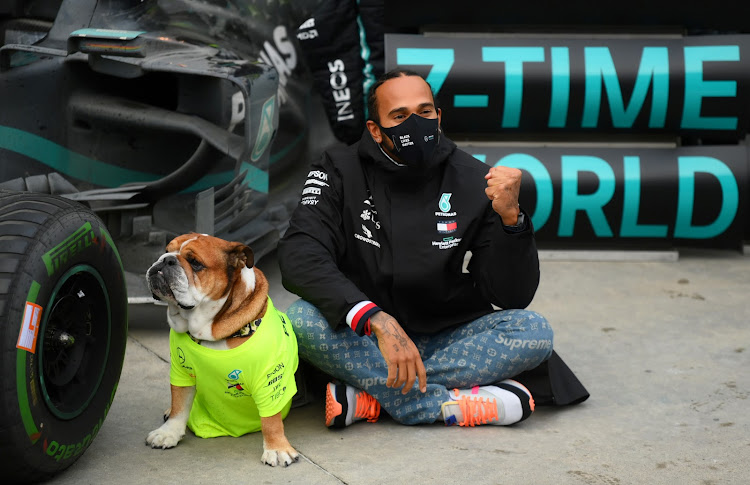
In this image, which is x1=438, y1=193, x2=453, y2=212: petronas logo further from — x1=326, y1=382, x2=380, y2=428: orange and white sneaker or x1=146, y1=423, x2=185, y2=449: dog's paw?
x1=146, y1=423, x2=185, y2=449: dog's paw

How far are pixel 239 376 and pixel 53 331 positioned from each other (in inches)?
22.1

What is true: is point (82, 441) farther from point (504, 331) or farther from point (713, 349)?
point (713, 349)

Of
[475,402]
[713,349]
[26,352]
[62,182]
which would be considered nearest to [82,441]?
[26,352]

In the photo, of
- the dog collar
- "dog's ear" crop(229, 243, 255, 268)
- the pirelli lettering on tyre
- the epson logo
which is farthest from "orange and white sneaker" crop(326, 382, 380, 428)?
the epson logo

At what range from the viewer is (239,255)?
9.71 ft

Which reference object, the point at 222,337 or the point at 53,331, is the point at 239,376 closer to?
the point at 222,337

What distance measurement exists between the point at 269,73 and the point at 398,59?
1.08m

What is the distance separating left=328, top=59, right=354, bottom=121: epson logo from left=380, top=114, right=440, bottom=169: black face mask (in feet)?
8.37

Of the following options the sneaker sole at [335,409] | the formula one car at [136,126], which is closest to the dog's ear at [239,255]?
the formula one car at [136,126]

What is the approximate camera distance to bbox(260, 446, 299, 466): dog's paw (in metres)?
2.91

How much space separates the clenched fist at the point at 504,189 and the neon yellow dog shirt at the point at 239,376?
31.5 inches

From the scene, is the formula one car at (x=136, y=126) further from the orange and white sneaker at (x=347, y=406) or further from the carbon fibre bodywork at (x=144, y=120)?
the orange and white sneaker at (x=347, y=406)

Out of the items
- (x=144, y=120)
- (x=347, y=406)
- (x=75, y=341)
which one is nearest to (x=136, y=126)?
(x=144, y=120)

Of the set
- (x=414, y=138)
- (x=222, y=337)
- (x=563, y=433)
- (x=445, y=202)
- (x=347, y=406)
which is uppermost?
(x=414, y=138)
